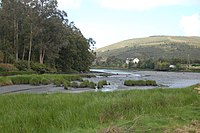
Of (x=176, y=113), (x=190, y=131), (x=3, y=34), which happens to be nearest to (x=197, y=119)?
(x=176, y=113)

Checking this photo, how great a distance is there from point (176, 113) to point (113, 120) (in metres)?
2.81

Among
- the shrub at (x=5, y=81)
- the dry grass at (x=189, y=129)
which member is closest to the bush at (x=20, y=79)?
the shrub at (x=5, y=81)

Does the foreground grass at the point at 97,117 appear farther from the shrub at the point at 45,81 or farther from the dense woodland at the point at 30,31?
the dense woodland at the point at 30,31

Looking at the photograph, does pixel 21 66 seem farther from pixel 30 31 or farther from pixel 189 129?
pixel 189 129

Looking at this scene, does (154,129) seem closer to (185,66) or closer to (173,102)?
(173,102)

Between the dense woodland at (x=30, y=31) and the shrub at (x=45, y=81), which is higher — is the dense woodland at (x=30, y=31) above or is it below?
above

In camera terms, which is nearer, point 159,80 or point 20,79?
point 20,79

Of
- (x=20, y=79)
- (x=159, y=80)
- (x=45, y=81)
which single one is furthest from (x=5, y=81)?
(x=159, y=80)

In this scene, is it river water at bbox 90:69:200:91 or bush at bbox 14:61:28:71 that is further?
bush at bbox 14:61:28:71

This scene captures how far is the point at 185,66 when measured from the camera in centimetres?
14788

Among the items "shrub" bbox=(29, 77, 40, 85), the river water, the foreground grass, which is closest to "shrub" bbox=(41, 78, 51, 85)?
"shrub" bbox=(29, 77, 40, 85)

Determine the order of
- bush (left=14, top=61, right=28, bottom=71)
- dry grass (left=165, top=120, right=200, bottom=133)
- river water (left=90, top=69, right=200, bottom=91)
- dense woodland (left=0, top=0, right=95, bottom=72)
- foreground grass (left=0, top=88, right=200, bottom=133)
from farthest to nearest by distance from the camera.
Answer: dense woodland (left=0, top=0, right=95, bottom=72) → bush (left=14, top=61, right=28, bottom=71) → river water (left=90, top=69, right=200, bottom=91) → foreground grass (left=0, top=88, right=200, bottom=133) → dry grass (left=165, top=120, right=200, bottom=133)

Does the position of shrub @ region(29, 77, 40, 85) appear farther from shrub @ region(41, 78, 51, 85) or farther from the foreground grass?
the foreground grass

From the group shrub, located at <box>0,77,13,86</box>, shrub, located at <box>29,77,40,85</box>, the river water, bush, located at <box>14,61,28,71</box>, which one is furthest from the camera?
bush, located at <box>14,61,28,71</box>
